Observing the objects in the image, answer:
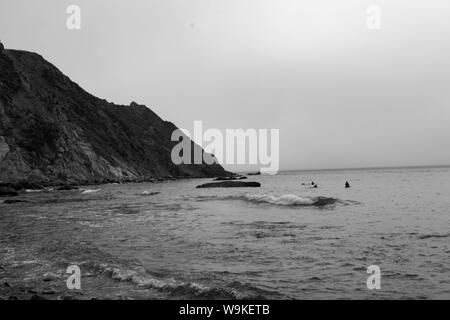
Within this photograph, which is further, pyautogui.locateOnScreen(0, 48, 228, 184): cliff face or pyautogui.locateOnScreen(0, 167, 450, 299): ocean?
pyautogui.locateOnScreen(0, 48, 228, 184): cliff face

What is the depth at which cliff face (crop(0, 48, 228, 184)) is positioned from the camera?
81000mm

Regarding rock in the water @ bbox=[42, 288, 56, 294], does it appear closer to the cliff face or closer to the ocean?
the ocean

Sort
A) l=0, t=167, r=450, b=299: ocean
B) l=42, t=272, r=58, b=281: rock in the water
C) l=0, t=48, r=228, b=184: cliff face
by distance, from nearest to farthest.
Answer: l=0, t=167, r=450, b=299: ocean → l=42, t=272, r=58, b=281: rock in the water → l=0, t=48, r=228, b=184: cliff face

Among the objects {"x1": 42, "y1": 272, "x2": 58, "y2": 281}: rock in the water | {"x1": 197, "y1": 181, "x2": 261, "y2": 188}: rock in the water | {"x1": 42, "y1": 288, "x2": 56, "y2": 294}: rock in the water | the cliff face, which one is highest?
the cliff face

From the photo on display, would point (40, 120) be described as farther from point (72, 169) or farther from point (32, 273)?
point (32, 273)

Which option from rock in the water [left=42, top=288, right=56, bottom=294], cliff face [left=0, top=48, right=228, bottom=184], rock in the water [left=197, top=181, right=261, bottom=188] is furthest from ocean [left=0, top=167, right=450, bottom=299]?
cliff face [left=0, top=48, right=228, bottom=184]

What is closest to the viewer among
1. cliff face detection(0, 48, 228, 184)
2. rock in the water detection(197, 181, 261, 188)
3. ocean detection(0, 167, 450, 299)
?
ocean detection(0, 167, 450, 299)

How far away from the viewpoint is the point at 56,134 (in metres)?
89.8

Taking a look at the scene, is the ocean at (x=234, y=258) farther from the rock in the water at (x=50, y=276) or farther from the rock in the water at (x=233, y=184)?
the rock in the water at (x=233, y=184)

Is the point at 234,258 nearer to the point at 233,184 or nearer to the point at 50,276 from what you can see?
the point at 50,276

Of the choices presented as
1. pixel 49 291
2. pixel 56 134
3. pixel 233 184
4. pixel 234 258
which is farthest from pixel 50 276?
pixel 56 134
